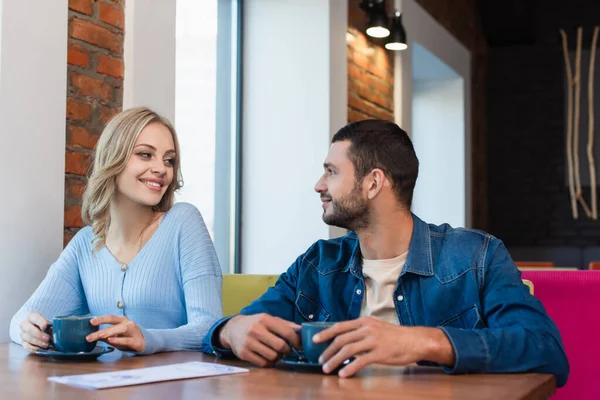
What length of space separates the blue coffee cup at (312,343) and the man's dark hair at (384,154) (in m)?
0.71

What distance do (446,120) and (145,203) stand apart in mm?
4968

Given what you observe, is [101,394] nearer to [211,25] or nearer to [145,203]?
[145,203]

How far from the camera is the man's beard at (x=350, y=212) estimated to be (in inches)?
77.2

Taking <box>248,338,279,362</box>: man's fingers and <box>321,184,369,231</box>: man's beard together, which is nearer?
<box>248,338,279,362</box>: man's fingers

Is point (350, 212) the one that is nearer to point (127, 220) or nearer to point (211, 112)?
point (127, 220)

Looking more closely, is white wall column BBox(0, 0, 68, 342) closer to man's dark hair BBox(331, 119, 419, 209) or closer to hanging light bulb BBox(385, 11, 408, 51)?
man's dark hair BBox(331, 119, 419, 209)

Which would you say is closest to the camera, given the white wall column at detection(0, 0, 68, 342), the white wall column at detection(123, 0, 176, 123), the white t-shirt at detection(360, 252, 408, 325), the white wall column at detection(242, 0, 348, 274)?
the white t-shirt at detection(360, 252, 408, 325)

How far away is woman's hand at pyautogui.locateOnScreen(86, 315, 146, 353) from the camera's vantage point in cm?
160

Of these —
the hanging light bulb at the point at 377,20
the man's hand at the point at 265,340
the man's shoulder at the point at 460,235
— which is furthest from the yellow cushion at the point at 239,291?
the hanging light bulb at the point at 377,20

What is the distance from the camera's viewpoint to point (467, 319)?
1713mm

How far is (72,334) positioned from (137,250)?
0.76 metres

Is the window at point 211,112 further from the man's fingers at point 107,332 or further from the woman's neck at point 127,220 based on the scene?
the man's fingers at point 107,332

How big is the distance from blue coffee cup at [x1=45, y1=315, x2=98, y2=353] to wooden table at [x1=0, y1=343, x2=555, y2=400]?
53mm

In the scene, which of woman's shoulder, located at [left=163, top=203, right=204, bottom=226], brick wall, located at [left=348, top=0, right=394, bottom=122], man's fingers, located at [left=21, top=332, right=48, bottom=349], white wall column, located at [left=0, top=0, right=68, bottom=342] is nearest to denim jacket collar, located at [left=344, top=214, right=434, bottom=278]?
woman's shoulder, located at [left=163, top=203, right=204, bottom=226]
